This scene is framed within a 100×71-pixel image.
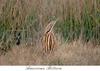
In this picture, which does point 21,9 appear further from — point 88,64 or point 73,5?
point 88,64

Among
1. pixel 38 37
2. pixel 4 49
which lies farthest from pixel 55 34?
pixel 4 49

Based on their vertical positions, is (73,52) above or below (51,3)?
below

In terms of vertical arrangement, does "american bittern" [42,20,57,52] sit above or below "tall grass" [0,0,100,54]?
below

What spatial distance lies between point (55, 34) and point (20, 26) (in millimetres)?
154

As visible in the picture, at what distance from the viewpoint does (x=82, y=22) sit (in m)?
2.27

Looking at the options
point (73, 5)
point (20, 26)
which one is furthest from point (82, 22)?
point (20, 26)

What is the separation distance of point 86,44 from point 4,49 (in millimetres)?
351

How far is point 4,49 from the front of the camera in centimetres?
228

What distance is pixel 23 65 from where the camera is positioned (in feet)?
7.45

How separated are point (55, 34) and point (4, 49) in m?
0.23

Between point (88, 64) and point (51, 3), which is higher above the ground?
point (51, 3)

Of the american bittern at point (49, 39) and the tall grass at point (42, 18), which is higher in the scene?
the tall grass at point (42, 18)

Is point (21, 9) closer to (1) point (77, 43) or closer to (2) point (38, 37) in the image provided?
(2) point (38, 37)

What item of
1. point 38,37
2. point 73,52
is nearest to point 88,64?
point 73,52
